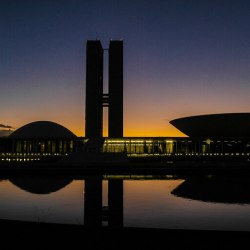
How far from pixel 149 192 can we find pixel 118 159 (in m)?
16.3

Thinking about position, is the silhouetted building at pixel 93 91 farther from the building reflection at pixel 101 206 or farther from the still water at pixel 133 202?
the building reflection at pixel 101 206

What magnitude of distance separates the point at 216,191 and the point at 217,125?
31140mm

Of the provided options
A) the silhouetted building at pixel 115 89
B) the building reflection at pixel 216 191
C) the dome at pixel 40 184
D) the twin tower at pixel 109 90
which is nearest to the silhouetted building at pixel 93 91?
the twin tower at pixel 109 90

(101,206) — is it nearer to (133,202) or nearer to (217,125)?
(133,202)

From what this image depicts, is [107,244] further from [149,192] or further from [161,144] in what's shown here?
[161,144]

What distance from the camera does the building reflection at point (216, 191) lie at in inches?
487

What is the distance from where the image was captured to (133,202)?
11.9 metres

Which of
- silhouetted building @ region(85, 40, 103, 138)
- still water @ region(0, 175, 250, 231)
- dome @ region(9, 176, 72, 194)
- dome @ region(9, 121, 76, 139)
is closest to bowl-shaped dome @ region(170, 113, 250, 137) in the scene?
dome @ region(9, 121, 76, 139)

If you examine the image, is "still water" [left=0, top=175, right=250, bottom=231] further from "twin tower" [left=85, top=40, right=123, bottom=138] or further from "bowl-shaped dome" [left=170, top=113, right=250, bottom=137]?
"twin tower" [left=85, top=40, right=123, bottom=138]

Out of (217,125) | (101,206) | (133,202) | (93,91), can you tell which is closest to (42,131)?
(93,91)

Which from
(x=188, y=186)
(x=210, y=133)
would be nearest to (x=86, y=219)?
(x=188, y=186)

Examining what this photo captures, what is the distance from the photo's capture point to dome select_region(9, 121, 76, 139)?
57653 millimetres

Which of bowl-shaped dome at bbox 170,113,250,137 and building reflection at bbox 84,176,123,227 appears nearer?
building reflection at bbox 84,176,123,227

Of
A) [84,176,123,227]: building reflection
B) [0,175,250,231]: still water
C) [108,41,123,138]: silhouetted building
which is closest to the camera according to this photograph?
[84,176,123,227]: building reflection
